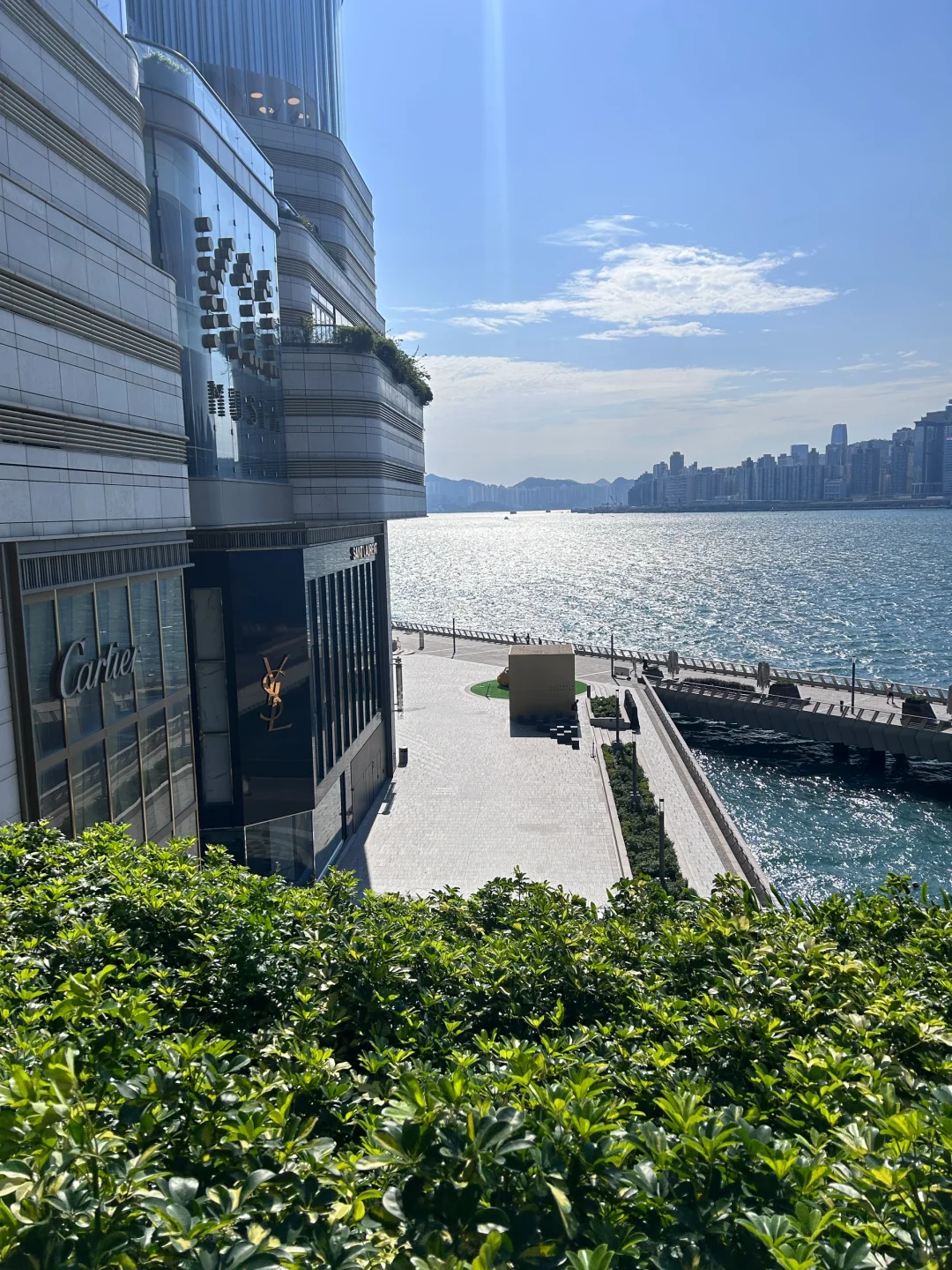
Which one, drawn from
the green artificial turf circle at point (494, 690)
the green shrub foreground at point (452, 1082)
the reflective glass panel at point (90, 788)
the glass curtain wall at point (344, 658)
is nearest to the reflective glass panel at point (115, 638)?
the reflective glass panel at point (90, 788)

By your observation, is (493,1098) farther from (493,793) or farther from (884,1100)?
(493,793)

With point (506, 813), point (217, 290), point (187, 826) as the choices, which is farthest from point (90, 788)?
point (506, 813)

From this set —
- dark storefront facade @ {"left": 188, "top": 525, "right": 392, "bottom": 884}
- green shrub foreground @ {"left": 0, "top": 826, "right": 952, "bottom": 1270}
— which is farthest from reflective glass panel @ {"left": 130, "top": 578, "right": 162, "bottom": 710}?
green shrub foreground @ {"left": 0, "top": 826, "right": 952, "bottom": 1270}

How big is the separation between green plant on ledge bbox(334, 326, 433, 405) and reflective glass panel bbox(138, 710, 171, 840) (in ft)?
45.0

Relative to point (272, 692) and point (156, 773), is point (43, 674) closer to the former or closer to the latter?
point (156, 773)

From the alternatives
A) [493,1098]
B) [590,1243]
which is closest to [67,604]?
[493,1098]

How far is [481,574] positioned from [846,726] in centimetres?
14557

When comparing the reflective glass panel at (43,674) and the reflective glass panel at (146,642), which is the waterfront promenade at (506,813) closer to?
the reflective glass panel at (146,642)

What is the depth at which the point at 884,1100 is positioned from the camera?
4.95 meters

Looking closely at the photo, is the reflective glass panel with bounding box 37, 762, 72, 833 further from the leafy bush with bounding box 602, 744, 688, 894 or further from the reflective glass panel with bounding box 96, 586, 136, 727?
the leafy bush with bounding box 602, 744, 688, 894

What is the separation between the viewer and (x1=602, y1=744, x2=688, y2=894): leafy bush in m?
25.8

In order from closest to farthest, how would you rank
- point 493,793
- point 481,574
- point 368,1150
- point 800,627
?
1. point 368,1150
2. point 493,793
3. point 800,627
4. point 481,574

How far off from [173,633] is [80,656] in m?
3.90

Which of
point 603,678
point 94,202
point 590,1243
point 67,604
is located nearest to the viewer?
point 590,1243
